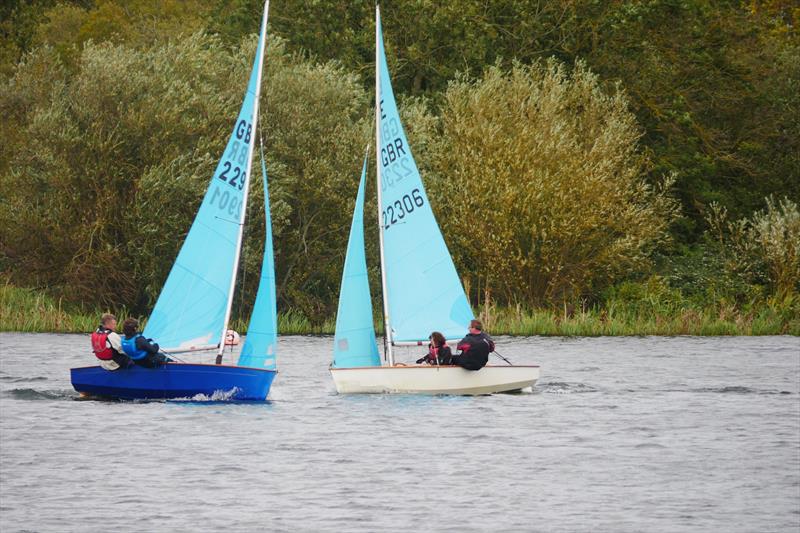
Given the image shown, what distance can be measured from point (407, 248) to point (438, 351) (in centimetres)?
219

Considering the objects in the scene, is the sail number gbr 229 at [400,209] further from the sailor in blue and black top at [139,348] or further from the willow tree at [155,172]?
the willow tree at [155,172]

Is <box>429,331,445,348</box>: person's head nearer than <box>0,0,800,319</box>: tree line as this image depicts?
Yes

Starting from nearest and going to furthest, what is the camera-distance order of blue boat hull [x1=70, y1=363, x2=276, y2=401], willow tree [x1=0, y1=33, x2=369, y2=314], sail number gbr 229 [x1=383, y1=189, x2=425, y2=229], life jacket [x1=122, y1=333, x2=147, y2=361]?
life jacket [x1=122, y1=333, x2=147, y2=361], blue boat hull [x1=70, y1=363, x2=276, y2=401], sail number gbr 229 [x1=383, y1=189, x2=425, y2=229], willow tree [x1=0, y1=33, x2=369, y2=314]

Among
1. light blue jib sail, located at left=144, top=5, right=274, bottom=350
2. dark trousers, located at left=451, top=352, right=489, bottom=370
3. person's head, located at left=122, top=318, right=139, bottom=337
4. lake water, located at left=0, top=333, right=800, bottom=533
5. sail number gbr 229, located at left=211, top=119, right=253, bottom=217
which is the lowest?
lake water, located at left=0, top=333, right=800, bottom=533

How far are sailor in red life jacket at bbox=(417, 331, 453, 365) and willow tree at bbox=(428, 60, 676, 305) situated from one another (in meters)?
18.0

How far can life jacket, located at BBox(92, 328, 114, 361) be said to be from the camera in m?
27.8

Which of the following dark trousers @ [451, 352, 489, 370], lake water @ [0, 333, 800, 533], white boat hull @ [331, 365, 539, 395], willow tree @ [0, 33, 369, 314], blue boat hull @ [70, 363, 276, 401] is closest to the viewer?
lake water @ [0, 333, 800, 533]

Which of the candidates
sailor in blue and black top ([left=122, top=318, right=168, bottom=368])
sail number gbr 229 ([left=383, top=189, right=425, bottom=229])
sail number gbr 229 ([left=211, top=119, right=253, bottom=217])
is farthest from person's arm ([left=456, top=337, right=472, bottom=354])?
sailor in blue and black top ([left=122, top=318, right=168, bottom=368])

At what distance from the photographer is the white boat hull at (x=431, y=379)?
29.0 metres

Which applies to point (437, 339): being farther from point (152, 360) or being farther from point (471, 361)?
point (152, 360)

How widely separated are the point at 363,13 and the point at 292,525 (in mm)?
41274

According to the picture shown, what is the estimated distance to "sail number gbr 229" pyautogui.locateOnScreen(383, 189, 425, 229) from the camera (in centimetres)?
3005

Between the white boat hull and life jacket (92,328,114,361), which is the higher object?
life jacket (92,328,114,361)

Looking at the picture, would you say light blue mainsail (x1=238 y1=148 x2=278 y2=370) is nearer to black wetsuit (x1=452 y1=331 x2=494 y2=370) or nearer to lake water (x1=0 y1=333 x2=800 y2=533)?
lake water (x1=0 y1=333 x2=800 y2=533)
